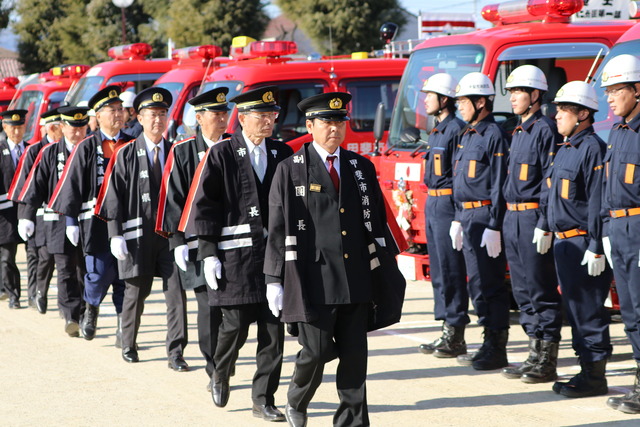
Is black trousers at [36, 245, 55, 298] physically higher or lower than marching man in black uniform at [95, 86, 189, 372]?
lower

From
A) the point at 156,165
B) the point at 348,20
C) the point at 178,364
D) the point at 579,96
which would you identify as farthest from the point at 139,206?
the point at 348,20

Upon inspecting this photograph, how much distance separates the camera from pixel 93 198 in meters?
A: 8.82

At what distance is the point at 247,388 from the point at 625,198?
289 centimetres

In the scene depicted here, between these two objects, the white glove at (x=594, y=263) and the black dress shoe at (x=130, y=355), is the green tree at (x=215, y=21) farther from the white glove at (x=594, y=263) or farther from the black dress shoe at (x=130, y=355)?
the white glove at (x=594, y=263)

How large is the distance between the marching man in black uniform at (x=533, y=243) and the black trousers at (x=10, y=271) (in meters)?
5.96

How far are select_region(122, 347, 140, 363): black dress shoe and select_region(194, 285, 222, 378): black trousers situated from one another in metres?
1.35

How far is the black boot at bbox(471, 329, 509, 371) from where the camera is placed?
7270 mm

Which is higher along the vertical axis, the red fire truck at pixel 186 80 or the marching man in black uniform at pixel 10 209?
the red fire truck at pixel 186 80

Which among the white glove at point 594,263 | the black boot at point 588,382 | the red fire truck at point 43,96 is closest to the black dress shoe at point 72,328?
the black boot at point 588,382

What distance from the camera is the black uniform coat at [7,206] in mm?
10984

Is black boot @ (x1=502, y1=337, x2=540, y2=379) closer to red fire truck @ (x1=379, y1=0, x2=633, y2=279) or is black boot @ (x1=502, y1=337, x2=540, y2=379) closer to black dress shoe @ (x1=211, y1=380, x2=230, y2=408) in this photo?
black dress shoe @ (x1=211, y1=380, x2=230, y2=408)

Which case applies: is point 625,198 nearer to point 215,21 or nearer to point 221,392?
point 221,392

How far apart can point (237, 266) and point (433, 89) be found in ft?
9.07

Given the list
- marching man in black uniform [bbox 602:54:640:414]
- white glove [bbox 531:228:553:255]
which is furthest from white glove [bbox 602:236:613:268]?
white glove [bbox 531:228:553:255]
